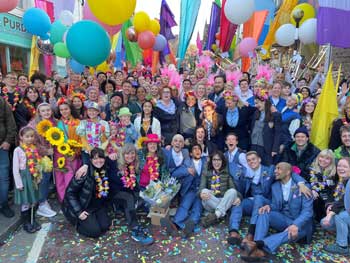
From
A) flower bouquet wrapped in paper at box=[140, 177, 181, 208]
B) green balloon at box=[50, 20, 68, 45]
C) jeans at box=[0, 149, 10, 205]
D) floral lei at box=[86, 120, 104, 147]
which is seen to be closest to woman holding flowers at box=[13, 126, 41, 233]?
jeans at box=[0, 149, 10, 205]

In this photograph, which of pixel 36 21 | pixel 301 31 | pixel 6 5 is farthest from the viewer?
pixel 36 21

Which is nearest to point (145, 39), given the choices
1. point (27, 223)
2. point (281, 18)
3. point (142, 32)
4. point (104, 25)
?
point (142, 32)

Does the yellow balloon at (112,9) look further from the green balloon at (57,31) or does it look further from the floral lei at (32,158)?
the green balloon at (57,31)

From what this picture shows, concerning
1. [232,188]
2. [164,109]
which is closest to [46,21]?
[164,109]

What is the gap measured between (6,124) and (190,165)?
2.50m

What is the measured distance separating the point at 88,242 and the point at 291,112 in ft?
11.7

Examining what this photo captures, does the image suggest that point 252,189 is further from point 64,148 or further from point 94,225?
point 64,148

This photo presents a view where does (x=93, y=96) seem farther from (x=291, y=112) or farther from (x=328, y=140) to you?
(x=328, y=140)

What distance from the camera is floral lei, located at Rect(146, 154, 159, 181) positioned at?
154 inches

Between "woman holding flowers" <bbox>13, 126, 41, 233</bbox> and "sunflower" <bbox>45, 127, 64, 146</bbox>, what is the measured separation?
20 centimetres

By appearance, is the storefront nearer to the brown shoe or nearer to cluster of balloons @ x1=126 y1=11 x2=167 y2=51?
cluster of balloons @ x1=126 y1=11 x2=167 y2=51

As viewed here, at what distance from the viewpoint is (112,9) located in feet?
16.9

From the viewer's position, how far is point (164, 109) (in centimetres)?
485

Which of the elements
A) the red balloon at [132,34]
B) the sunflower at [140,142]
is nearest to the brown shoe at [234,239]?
the sunflower at [140,142]
